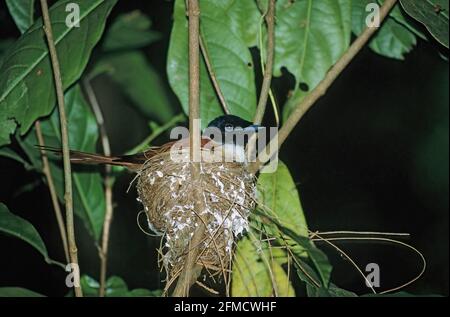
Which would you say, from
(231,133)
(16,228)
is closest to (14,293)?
(16,228)

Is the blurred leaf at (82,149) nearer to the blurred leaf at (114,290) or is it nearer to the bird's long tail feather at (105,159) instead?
the blurred leaf at (114,290)

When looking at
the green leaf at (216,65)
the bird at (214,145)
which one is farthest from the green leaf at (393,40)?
the bird at (214,145)

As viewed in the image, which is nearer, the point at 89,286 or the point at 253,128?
the point at 253,128

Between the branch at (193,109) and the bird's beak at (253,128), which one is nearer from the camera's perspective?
the branch at (193,109)

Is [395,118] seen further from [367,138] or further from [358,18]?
[358,18]

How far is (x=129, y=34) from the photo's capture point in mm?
5207

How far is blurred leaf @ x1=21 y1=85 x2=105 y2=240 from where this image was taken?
4117 millimetres

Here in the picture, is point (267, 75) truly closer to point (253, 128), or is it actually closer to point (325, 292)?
point (253, 128)

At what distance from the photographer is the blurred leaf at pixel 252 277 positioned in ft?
11.5

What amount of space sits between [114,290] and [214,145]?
119 cm

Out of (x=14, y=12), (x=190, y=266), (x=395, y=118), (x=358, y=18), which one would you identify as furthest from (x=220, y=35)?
(x=395, y=118)

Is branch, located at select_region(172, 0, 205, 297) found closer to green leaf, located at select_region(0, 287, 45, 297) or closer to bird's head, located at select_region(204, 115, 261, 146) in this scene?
bird's head, located at select_region(204, 115, 261, 146)

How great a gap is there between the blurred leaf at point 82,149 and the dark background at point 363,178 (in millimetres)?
1426

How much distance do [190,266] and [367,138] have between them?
428 cm
